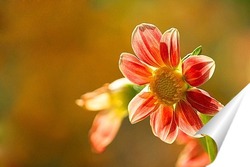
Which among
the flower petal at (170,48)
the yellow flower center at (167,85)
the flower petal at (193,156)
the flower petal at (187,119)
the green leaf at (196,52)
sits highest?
the flower petal at (170,48)

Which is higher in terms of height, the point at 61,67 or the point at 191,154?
the point at 61,67

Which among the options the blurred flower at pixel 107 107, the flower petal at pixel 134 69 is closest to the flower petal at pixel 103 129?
the blurred flower at pixel 107 107

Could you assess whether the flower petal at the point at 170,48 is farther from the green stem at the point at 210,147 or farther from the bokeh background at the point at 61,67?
the green stem at the point at 210,147

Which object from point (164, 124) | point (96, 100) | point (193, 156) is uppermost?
point (96, 100)

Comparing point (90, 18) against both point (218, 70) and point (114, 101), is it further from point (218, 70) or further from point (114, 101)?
point (218, 70)

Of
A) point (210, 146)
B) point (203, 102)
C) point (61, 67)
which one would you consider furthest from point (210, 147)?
point (61, 67)

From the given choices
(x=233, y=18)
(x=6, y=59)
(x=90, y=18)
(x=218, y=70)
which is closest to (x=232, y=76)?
(x=218, y=70)

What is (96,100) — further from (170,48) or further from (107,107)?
(170,48)
